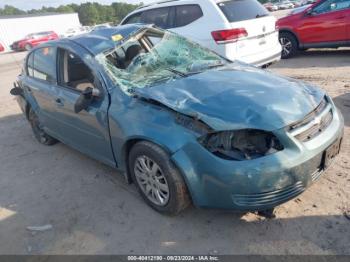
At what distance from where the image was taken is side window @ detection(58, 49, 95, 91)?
3.79 m

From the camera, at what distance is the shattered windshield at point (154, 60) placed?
3529 millimetres

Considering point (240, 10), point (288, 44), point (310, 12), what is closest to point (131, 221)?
point (240, 10)

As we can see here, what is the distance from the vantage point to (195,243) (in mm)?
2861

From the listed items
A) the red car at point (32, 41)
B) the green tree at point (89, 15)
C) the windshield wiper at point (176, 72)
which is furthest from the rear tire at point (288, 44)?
the green tree at point (89, 15)

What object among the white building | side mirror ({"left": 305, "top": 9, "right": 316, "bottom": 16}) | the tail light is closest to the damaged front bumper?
the tail light

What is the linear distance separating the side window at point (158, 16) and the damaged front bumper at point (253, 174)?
18.0ft

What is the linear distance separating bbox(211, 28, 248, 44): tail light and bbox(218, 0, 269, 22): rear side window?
0.92ft

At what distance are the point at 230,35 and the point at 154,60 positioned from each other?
2838 millimetres

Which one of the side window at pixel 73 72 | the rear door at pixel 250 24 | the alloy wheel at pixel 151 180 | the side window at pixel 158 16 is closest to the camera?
the alloy wheel at pixel 151 180

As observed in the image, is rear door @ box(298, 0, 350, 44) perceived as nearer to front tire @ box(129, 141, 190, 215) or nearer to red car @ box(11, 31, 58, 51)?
front tire @ box(129, 141, 190, 215)

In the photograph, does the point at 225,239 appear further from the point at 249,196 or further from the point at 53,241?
the point at 53,241

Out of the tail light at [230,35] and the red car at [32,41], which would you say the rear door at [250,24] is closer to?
the tail light at [230,35]

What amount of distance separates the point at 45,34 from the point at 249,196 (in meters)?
36.3

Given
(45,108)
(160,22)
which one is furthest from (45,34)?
(45,108)
